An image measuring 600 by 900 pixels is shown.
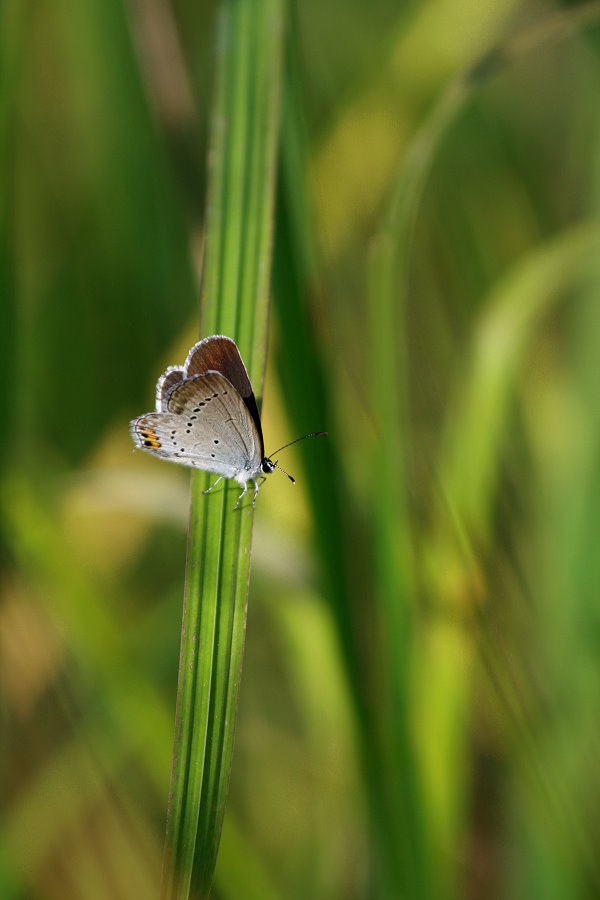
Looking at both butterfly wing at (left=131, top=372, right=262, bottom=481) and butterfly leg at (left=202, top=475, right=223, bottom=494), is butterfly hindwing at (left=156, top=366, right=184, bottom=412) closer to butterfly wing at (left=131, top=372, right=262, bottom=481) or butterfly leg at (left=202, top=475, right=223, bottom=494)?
butterfly wing at (left=131, top=372, right=262, bottom=481)

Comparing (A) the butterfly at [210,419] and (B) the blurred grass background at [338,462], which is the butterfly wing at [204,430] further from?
(B) the blurred grass background at [338,462]

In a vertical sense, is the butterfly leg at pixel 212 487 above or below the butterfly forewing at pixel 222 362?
below

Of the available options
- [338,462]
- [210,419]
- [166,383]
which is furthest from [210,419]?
[338,462]

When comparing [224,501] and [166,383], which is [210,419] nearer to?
[166,383]

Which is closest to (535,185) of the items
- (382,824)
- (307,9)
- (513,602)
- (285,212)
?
(307,9)

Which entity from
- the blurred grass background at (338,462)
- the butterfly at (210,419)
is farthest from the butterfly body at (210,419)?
the blurred grass background at (338,462)

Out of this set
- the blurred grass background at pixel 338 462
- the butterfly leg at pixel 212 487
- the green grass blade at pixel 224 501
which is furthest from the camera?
the blurred grass background at pixel 338 462
